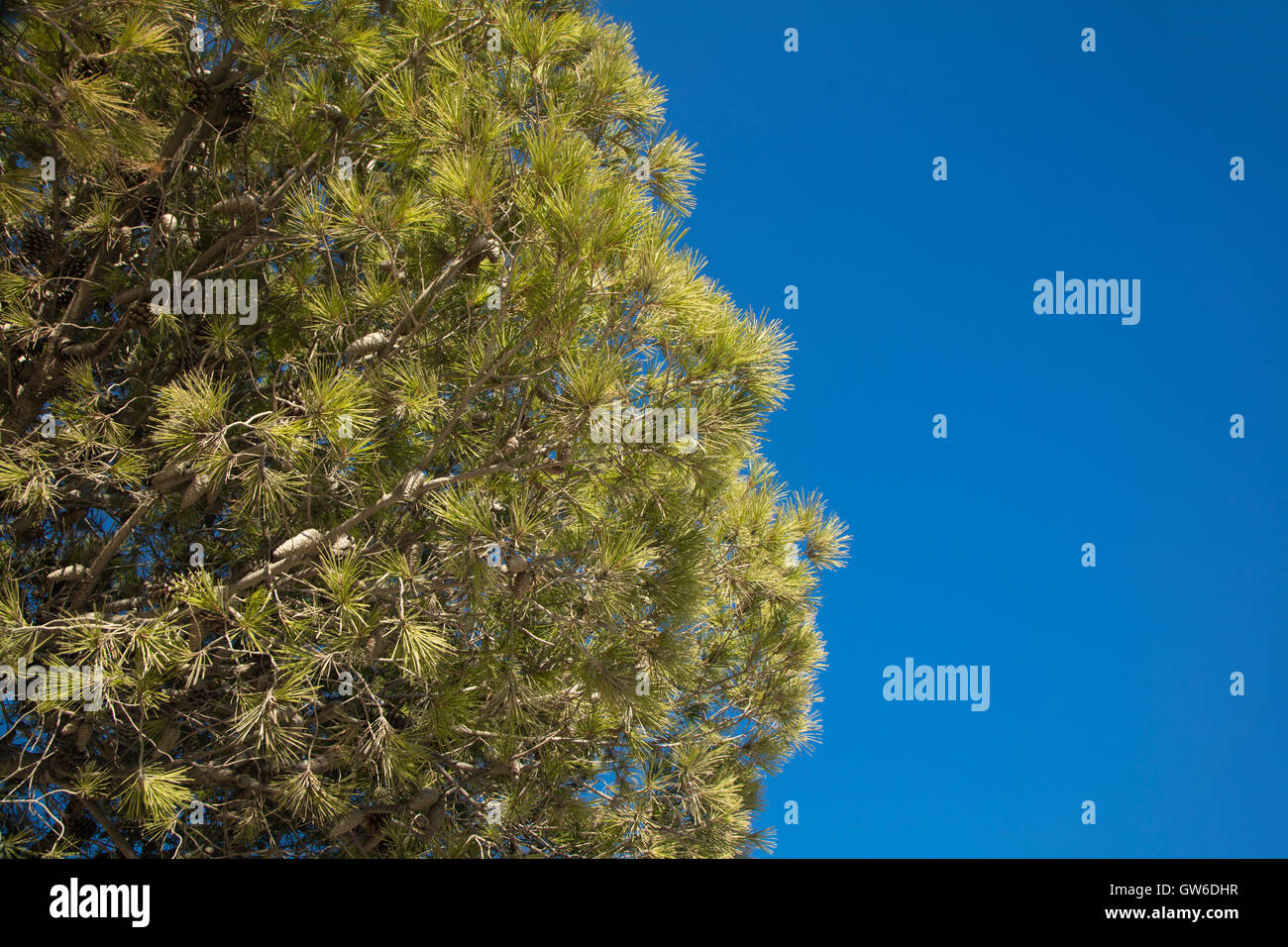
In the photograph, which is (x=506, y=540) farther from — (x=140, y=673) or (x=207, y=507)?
(x=207, y=507)

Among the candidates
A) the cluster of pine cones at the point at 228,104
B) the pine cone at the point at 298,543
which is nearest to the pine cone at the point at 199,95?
the cluster of pine cones at the point at 228,104

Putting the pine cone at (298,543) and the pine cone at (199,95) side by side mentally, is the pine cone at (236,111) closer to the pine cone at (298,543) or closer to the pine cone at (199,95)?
the pine cone at (199,95)

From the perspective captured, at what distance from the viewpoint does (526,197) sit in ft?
6.64

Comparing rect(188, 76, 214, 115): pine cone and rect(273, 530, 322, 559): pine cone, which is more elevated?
rect(188, 76, 214, 115): pine cone

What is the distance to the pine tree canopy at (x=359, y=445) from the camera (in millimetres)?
2049

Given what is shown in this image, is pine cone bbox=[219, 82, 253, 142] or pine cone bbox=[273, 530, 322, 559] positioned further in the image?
pine cone bbox=[219, 82, 253, 142]

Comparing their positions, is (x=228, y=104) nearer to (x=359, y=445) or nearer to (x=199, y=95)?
(x=199, y=95)

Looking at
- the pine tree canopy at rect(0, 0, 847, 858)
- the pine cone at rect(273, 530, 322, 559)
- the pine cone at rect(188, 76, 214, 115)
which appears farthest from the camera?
the pine cone at rect(188, 76, 214, 115)

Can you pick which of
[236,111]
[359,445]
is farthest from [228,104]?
[359,445]

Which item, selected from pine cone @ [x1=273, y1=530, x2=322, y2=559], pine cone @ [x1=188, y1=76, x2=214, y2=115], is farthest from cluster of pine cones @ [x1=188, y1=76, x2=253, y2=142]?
pine cone @ [x1=273, y1=530, x2=322, y2=559]

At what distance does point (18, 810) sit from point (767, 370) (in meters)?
2.30

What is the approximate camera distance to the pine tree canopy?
2049 millimetres

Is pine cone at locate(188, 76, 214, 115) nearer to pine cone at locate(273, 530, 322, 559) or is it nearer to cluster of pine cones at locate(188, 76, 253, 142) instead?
cluster of pine cones at locate(188, 76, 253, 142)
